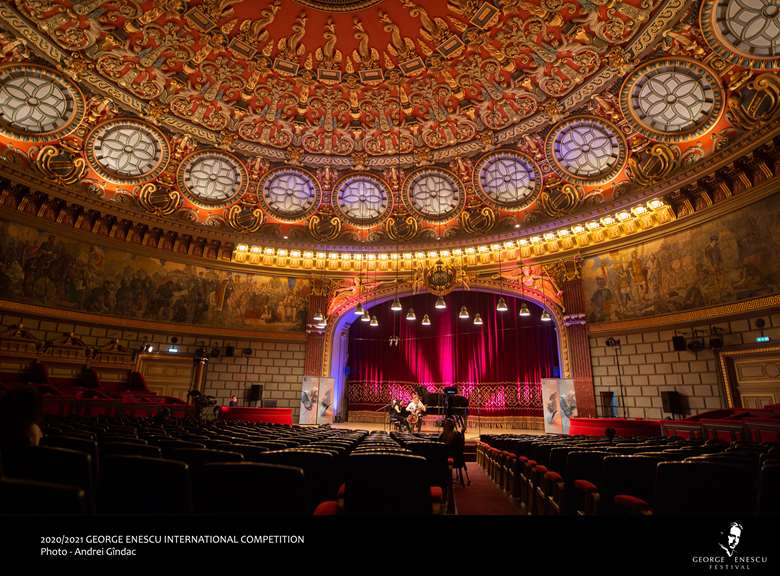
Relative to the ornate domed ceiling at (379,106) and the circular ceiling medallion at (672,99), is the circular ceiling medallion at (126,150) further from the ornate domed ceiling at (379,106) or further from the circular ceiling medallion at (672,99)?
the circular ceiling medallion at (672,99)

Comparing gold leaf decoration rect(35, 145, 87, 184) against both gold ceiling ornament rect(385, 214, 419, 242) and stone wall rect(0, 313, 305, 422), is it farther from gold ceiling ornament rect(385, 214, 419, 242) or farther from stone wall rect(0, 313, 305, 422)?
gold ceiling ornament rect(385, 214, 419, 242)

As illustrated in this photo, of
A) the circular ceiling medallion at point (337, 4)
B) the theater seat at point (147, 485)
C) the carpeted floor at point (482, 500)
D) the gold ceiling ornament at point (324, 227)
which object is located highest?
the circular ceiling medallion at point (337, 4)

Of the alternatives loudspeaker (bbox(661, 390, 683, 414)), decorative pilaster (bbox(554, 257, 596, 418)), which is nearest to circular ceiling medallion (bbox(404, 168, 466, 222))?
decorative pilaster (bbox(554, 257, 596, 418))

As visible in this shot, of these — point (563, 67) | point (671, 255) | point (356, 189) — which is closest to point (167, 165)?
point (356, 189)

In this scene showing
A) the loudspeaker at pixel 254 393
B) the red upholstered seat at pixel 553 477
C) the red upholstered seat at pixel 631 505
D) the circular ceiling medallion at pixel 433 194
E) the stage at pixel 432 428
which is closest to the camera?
the red upholstered seat at pixel 631 505

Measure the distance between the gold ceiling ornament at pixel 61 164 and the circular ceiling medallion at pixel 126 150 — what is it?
20.7 inches

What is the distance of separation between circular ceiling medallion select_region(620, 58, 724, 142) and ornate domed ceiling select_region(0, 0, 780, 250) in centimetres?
5

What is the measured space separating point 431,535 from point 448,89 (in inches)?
815

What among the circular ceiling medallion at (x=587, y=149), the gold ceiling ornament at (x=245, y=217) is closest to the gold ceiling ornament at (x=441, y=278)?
the circular ceiling medallion at (x=587, y=149)

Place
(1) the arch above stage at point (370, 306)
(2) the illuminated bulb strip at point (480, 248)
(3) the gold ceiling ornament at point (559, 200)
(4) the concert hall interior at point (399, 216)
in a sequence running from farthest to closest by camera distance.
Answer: (3) the gold ceiling ornament at point (559, 200) → (1) the arch above stage at point (370, 306) → (2) the illuminated bulb strip at point (480, 248) → (4) the concert hall interior at point (399, 216)

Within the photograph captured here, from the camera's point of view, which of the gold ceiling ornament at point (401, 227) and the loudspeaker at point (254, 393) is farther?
the gold ceiling ornament at point (401, 227)

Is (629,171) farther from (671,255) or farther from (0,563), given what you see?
(0,563)

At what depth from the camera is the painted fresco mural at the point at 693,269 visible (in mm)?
12594

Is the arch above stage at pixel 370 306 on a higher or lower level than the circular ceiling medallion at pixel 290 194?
lower
